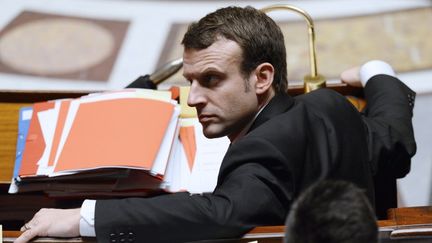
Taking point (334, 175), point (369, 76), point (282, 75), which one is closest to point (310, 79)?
point (369, 76)

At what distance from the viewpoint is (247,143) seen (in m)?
1.73

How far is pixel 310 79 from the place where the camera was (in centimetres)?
255

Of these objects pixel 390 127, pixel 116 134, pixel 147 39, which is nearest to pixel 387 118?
pixel 390 127

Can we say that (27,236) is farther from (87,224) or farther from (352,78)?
(352,78)

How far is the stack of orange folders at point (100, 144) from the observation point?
2016mm

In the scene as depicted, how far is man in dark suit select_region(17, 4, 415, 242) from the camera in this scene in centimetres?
165

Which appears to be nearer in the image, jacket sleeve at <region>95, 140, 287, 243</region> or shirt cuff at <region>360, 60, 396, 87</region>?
jacket sleeve at <region>95, 140, 287, 243</region>

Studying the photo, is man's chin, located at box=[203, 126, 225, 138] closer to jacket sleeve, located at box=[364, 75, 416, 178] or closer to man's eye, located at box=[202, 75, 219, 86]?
man's eye, located at box=[202, 75, 219, 86]

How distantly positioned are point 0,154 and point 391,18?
Result: 372cm

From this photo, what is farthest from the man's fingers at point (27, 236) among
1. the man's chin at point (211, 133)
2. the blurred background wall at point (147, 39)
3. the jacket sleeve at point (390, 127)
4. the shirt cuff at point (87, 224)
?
the blurred background wall at point (147, 39)

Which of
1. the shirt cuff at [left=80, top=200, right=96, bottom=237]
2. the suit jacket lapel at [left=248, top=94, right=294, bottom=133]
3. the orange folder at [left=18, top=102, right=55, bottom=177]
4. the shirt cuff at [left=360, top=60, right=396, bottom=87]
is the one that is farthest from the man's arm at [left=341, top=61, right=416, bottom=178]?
the orange folder at [left=18, top=102, right=55, bottom=177]

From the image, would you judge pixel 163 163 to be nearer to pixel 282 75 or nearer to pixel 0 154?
pixel 282 75

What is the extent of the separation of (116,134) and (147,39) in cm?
310

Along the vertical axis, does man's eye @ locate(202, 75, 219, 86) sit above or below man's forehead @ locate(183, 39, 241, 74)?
below
